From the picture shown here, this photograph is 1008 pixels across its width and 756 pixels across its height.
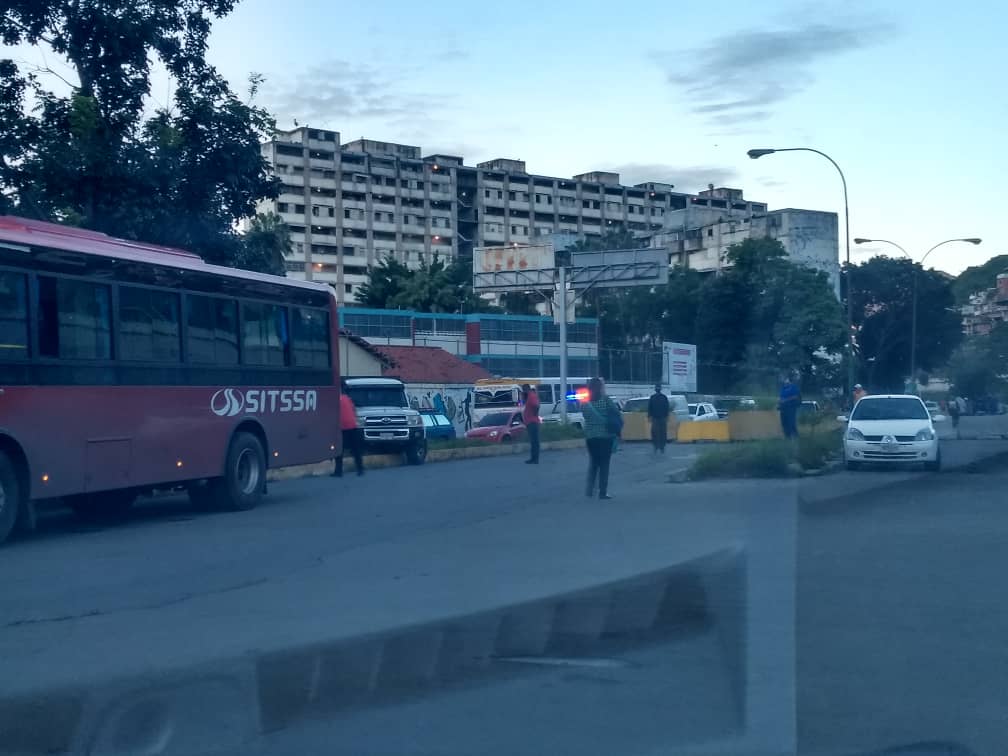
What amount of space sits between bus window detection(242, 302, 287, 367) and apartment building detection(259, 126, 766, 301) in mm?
74136

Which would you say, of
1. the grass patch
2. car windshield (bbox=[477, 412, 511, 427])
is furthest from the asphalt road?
car windshield (bbox=[477, 412, 511, 427])

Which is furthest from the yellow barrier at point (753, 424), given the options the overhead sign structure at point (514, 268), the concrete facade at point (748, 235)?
the concrete facade at point (748, 235)

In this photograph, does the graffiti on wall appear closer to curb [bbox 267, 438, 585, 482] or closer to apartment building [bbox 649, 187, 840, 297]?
curb [bbox 267, 438, 585, 482]

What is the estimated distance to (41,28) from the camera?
2059 centimetres

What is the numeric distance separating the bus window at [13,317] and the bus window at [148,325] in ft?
5.65

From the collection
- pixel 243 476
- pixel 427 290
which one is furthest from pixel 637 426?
pixel 427 290

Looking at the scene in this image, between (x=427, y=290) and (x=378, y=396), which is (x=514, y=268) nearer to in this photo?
(x=427, y=290)

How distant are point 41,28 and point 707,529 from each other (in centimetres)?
1504

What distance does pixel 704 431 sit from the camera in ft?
122

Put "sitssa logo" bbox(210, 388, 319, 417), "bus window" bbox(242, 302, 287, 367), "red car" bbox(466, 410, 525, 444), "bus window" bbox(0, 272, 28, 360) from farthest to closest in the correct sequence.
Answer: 1. "red car" bbox(466, 410, 525, 444)
2. "bus window" bbox(242, 302, 287, 367)
3. "sitssa logo" bbox(210, 388, 319, 417)
4. "bus window" bbox(0, 272, 28, 360)

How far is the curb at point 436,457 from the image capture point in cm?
2497

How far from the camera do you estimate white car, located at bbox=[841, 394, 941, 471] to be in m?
21.7

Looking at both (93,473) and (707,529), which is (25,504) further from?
(707,529)

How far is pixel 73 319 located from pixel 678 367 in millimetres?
38975
